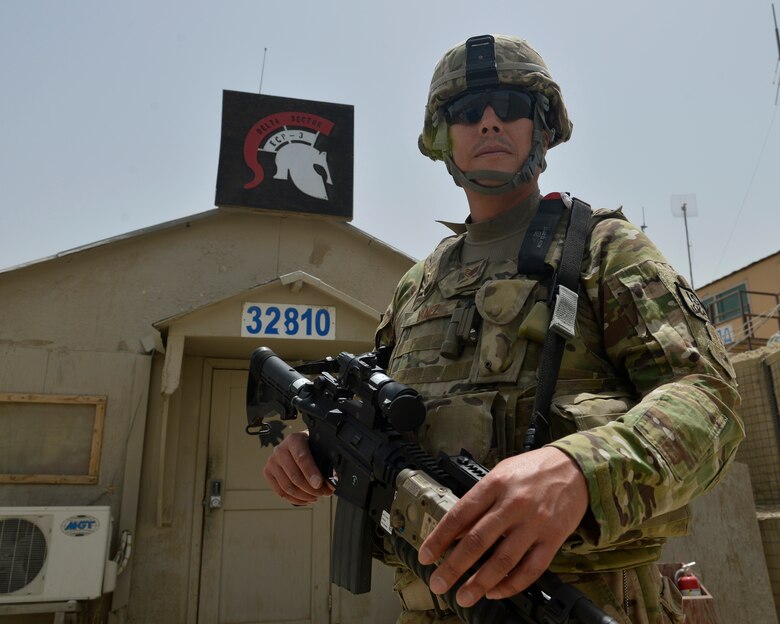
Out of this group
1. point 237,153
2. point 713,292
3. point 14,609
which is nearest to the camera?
point 14,609

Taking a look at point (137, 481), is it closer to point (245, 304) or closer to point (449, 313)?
point (245, 304)

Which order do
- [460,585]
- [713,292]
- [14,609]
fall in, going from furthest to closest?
[713,292]
[14,609]
[460,585]

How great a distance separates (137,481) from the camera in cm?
597

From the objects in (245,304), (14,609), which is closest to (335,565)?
(245,304)

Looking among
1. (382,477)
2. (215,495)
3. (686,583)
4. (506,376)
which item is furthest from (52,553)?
(506,376)

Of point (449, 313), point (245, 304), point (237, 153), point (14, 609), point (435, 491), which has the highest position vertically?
point (237, 153)

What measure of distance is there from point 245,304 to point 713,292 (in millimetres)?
18555

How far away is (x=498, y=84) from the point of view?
1939 millimetres

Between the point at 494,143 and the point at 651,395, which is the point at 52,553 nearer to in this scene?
the point at 494,143

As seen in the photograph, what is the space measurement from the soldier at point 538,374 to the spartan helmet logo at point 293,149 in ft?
16.0

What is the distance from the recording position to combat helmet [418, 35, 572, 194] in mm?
1928

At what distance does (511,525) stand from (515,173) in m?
1.14

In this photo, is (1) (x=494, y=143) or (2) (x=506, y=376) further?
(1) (x=494, y=143)

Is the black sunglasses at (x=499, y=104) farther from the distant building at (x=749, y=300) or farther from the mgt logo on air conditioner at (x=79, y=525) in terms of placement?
the distant building at (x=749, y=300)
